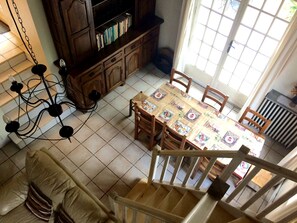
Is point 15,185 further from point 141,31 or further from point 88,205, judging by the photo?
point 141,31

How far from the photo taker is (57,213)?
3.04 metres

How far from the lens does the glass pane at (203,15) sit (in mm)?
4180

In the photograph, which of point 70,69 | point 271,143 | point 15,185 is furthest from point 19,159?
point 271,143

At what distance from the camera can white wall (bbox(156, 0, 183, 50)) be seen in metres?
4.50

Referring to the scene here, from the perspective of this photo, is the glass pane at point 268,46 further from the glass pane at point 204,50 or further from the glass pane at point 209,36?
the glass pane at point 204,50

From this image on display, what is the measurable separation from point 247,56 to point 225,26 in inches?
23.5

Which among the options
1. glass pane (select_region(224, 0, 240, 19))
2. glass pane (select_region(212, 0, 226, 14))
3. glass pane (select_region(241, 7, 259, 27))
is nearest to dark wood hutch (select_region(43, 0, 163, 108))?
glass pane (select_region(212, 0, 226, 14))

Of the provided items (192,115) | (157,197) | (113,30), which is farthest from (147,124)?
(113,30)

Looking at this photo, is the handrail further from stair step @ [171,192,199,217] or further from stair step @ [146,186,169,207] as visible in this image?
stair step @ [146,186,169,207]

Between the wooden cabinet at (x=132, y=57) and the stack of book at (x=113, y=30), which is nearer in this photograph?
the stack of book at (x=113, y=30)

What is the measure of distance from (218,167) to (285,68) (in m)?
1.78

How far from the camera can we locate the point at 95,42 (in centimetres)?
397

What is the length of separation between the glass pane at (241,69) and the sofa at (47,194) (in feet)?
10.1

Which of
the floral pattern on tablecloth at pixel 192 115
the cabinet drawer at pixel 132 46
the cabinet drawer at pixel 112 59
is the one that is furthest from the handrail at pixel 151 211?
the cabinet drawer at pixel 132 46
